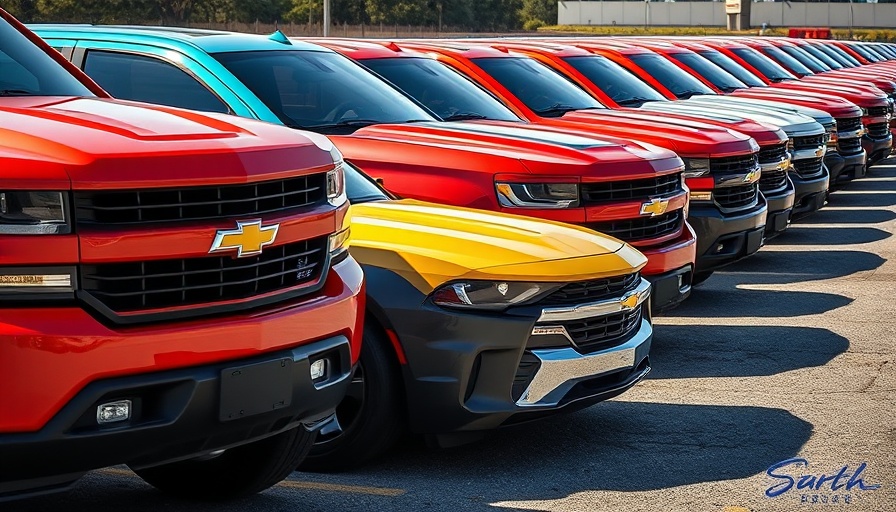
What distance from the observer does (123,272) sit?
3.88 meters

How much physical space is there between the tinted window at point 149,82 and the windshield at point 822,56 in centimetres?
2352

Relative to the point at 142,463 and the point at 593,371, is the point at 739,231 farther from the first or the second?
the point at 142,463

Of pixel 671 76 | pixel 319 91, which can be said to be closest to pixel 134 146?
pixel 319 91

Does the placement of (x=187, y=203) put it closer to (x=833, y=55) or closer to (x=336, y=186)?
(x=336, y=186)

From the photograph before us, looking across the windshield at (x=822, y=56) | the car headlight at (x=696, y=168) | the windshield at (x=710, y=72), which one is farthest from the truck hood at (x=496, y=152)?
the windshield at (x=822, y=56)

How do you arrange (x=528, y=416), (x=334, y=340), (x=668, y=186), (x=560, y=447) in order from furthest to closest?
(x=668, y=186)
(x=560, y=447)
(x=528, y=416)
(x=334, y=340)

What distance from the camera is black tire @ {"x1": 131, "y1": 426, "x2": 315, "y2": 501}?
4887 millimetres

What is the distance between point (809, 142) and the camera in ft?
46.7

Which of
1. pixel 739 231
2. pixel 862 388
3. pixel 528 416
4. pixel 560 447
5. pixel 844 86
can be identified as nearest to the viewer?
pixel 528 416

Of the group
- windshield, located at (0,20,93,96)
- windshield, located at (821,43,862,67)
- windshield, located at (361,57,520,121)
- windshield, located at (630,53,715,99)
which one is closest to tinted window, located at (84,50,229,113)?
windshield, located at (0,20,93,96)

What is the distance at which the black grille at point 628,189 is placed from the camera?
7.78 metres

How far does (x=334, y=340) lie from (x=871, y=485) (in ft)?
8.38

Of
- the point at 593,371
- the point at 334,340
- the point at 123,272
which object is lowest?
the point at 593,371

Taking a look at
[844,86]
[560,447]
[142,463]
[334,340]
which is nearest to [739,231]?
[560,447]
